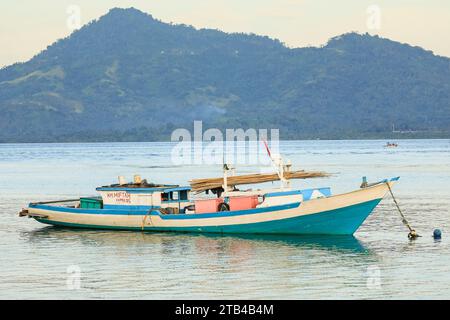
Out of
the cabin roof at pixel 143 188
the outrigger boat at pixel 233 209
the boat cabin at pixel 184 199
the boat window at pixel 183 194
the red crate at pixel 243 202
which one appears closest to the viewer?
the outrigger boat at pixel 233 209

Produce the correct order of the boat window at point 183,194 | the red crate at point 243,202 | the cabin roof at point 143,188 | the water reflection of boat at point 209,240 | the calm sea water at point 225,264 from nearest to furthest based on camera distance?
the calm sea water at point 225,264
the water reflection of boat at point 209,240
the red crate at point 243,202
the cabin roof at point 143,188
the boat window at point 183,194

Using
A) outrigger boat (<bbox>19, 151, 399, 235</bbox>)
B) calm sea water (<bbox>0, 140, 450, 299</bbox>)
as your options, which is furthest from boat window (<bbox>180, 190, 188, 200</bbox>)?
calm sea water (<bbox>0, 140, 450, 299</bbox>)

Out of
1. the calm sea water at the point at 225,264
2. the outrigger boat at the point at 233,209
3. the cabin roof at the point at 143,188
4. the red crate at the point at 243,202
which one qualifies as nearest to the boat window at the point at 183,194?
the outrigger boat at the point at 233,209

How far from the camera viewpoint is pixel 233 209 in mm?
42125

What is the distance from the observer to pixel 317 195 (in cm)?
4159

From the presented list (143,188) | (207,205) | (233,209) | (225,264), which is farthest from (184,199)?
(225,264)

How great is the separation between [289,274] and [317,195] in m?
9.06

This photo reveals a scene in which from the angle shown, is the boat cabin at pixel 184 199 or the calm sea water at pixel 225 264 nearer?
the calm sea water at pixel 225 264

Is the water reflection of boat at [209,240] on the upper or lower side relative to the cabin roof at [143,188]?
lower

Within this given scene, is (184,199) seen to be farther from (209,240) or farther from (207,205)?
(209,240)

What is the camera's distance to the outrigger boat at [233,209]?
4025 centimetres

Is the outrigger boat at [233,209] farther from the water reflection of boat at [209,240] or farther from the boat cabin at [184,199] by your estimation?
the water reflection of boat at [209,240]

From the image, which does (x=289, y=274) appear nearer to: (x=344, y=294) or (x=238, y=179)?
(x=344, y=294)
